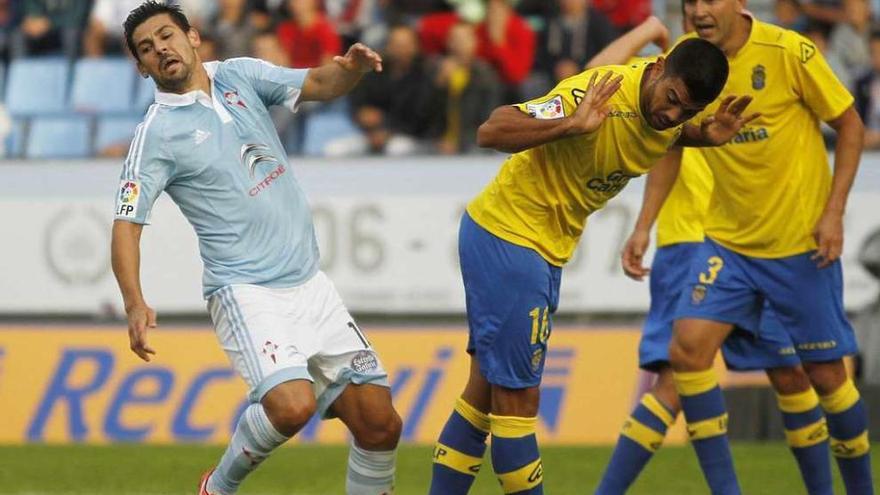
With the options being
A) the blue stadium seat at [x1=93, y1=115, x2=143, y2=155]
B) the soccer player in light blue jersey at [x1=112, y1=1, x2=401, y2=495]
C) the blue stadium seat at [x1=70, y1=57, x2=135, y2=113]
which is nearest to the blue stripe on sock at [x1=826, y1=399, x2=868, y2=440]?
the soccer player in light blue jersey at [x1=112, y1=1, x2=401, y2=495]

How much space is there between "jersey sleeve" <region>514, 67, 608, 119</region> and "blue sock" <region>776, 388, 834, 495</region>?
6.73 ft

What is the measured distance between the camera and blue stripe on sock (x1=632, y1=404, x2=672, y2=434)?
25.9 ft

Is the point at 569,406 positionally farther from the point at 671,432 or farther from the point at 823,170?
the point at 823,170

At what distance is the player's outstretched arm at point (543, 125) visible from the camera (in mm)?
6113

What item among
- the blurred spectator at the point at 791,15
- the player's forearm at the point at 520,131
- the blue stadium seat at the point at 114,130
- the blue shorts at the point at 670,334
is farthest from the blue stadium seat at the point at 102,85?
the player's forearm at the point at 520,131

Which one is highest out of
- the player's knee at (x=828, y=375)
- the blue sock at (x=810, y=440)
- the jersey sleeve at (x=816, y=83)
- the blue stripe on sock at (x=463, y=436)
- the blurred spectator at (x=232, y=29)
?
the jersey sleeve at (x=816, y=83)

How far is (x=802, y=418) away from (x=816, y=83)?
1481 mm

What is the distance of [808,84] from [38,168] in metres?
8.20

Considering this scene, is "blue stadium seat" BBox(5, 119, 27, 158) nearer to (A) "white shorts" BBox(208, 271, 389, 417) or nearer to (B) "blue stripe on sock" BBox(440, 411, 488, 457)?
(A) "white shorts" BBox(208, 271, 389, 417)

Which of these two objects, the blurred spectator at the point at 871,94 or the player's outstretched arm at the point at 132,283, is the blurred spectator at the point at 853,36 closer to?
the blurred spectator at the point at 871,94

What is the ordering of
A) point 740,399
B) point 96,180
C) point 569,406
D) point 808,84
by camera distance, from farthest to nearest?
point 96,180, point 569,406, point 740,399, point 808,84

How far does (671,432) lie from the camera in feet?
39.4

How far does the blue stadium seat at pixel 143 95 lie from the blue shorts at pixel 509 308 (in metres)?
8.70

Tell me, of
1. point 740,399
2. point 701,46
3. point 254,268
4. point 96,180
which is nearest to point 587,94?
point 701,46
